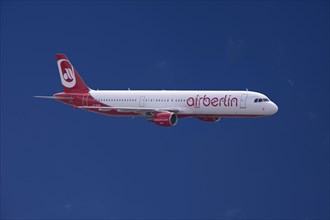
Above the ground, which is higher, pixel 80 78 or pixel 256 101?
pixel 80 78

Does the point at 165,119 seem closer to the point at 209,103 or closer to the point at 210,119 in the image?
the point at 209,103

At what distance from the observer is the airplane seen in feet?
212

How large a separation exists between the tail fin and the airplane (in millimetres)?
991

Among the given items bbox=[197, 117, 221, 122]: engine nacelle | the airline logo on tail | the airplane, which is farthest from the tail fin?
bbox=[197, 117, 221, 122]: engine nacelle

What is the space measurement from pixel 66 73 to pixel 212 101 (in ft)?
53.3

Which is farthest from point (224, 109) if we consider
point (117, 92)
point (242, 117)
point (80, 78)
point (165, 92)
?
point (80, 78)

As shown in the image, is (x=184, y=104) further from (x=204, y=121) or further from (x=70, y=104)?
Result: (x=70, y=104)

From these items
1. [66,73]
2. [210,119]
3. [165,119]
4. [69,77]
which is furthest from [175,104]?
[66,73]

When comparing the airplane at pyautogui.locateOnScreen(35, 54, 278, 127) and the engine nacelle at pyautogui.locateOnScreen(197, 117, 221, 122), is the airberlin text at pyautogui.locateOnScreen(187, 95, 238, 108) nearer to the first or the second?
the airplane at pyautogui.locateOnScreen(35, 54, 278, 127)

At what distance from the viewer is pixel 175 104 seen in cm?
6644

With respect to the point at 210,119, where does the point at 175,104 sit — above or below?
above

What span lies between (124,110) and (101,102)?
166 inches

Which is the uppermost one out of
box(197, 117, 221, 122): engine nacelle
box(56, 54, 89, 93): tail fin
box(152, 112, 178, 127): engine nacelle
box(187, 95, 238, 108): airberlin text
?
box(56, 54, 89, 93): tail fin

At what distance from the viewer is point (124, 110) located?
67562mm
